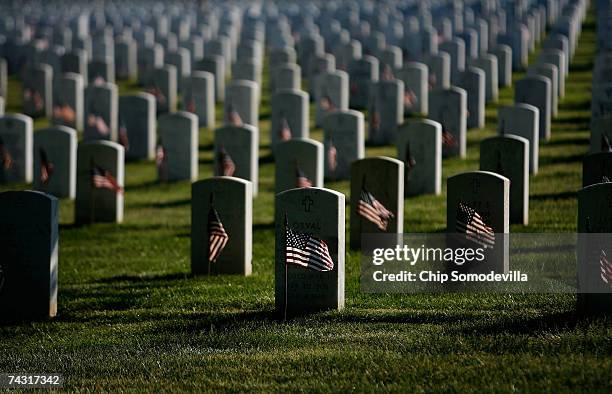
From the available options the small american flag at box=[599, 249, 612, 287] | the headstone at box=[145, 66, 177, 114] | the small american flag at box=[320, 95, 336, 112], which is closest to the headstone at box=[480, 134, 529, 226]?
the small american flag at box=[599, 249, 612, 287]

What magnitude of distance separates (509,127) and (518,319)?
866 centimetres

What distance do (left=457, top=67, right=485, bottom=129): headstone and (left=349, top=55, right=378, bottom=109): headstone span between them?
3.35 meters

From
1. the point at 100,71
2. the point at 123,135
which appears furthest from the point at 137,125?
the point at 100,71

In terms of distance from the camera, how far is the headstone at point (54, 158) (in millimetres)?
18781

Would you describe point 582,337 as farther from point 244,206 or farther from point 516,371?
point 244,206

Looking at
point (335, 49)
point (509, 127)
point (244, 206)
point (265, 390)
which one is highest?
point (335, 49)

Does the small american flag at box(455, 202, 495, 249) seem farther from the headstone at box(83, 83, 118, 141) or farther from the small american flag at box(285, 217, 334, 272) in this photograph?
the headstone at box(83, 83, 118, 141)

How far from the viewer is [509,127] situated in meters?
19.5

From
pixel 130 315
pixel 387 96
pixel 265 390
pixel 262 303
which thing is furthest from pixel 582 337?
pixel 387 96

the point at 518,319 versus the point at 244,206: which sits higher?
the point at 244,206

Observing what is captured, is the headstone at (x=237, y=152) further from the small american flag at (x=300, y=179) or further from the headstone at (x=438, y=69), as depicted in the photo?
the headstone at (x=438, y=69)

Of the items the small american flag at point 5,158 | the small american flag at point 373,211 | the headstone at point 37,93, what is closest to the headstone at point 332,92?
the headstone at point 37,93

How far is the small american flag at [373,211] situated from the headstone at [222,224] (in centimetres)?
150

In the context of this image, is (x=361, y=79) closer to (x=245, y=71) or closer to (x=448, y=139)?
(x=245, y=71)
